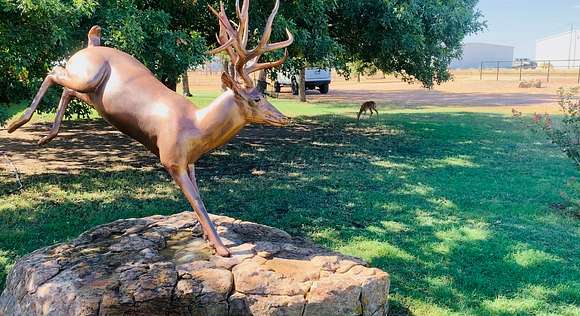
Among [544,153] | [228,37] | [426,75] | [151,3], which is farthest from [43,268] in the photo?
[426,75]

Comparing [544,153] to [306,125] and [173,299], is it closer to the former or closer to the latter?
[306,125]

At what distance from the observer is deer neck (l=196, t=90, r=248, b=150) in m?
3.49

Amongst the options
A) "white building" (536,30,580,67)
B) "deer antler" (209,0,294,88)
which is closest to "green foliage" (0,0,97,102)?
"deer antler" (209,0,294,88)

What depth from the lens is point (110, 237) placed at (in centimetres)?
398

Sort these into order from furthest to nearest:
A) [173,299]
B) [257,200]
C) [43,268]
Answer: [257,200]
[43,268]
[173,299]

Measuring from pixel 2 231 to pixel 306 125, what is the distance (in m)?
10.1

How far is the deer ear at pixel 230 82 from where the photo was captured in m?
3.42

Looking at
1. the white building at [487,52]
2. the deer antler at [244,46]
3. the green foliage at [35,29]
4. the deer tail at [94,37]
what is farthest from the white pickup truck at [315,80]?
the white building at [487,52]

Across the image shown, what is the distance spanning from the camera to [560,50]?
5794 centimetres

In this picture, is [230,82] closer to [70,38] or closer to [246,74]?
[246,74]

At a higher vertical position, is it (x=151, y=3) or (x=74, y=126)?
(x=151, y=3)

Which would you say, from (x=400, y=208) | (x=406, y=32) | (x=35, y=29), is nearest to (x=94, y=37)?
(x=35, y=29)

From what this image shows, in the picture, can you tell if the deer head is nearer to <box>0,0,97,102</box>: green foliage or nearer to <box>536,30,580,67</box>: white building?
<box>0,0,97,102</box>: green foliage

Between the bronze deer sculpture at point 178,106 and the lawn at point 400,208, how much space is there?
1892mm
